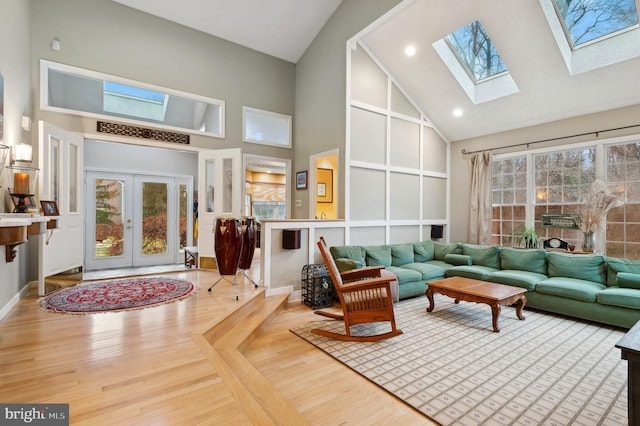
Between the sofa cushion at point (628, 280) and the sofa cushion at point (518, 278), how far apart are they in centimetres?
76

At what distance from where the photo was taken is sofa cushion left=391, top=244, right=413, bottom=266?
5133 millimetres

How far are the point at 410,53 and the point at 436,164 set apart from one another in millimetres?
2295

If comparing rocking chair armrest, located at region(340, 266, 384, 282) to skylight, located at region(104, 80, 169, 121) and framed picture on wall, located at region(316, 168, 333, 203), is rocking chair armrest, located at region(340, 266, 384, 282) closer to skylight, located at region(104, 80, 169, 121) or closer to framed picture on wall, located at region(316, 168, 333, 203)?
framed picture on wall, located at region(316, 168, 333, 203)

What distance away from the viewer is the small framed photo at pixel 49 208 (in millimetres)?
3619

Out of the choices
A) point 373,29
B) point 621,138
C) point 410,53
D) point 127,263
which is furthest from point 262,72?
point 621,138

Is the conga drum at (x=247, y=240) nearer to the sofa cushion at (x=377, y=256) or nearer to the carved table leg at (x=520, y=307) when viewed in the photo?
the sofa cushion at (x=377, y=256)

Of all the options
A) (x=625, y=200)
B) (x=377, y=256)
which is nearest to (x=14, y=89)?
(x=377, y=256)

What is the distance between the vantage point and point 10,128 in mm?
3223

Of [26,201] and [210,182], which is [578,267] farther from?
[26,201]

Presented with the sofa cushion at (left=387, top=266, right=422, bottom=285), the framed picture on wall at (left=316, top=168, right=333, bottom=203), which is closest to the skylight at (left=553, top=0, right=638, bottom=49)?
the sofa cushion at (left=387, top=266, right=422, bottom=285)

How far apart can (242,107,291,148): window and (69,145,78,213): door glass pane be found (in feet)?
8.46

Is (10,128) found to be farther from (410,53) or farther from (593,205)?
(593,205)

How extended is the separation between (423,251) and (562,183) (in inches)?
98.1

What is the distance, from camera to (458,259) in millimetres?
5227
